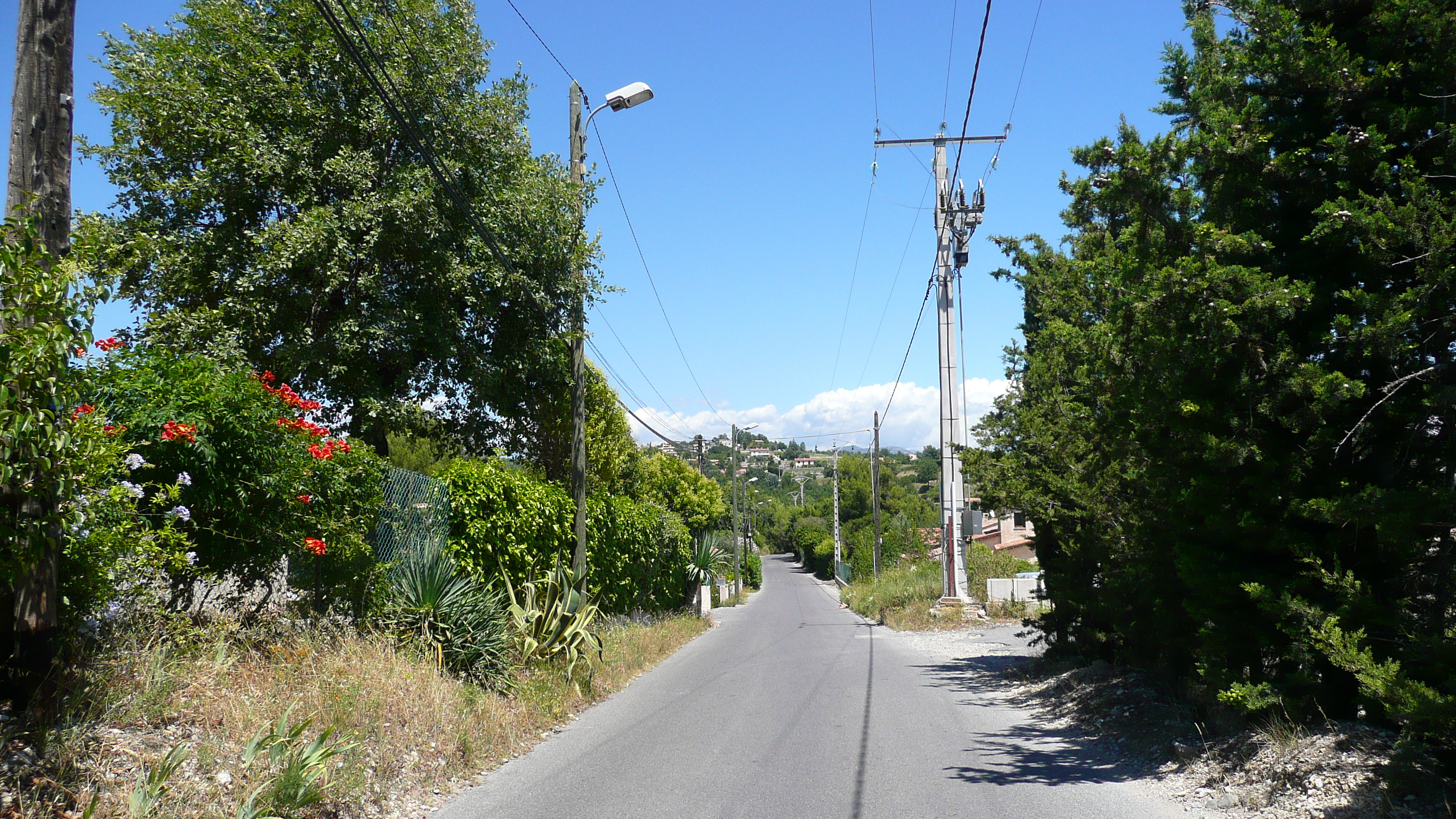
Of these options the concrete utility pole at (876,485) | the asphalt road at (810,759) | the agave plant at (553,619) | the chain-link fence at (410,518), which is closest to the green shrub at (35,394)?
the asphalt road at (810,759)

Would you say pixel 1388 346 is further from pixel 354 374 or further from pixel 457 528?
pixel 354 374

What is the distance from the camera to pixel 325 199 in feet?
47.1

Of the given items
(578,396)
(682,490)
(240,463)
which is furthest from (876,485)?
(240,463)

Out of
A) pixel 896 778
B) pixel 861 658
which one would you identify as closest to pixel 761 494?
pixel 861 658

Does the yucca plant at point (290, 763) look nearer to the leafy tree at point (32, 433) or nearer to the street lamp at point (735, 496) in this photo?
the leafy tree at point (32, 433)

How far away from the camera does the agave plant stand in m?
11.6

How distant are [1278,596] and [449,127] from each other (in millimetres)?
13622

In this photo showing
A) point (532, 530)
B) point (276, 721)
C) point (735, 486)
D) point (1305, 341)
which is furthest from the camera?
point (735, 486)

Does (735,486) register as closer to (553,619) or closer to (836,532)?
(836,532)

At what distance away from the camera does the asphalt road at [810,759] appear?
22.0 feet

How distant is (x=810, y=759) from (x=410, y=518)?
514 cm

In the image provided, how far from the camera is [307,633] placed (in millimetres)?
7820

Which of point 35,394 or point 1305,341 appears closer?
point 35,394

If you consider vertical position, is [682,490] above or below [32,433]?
above
